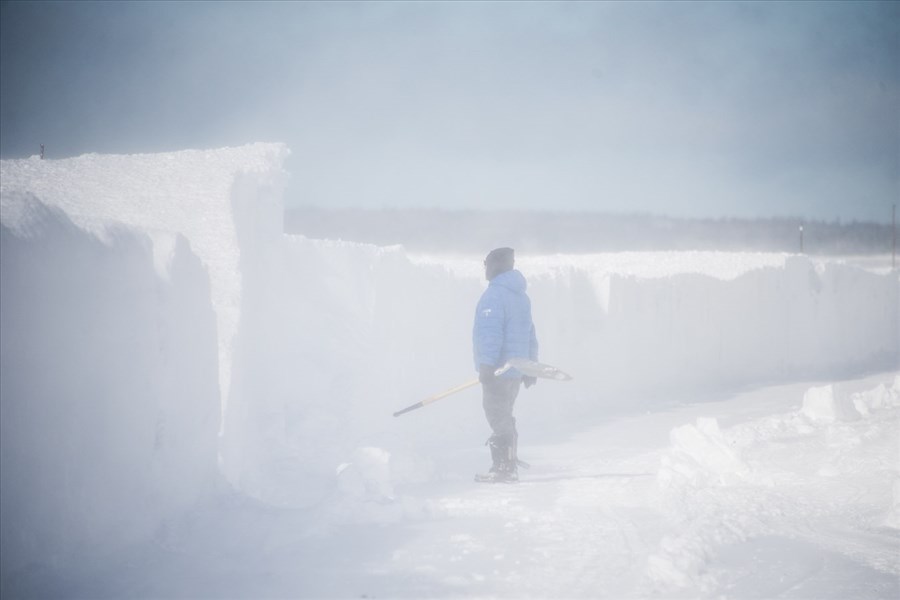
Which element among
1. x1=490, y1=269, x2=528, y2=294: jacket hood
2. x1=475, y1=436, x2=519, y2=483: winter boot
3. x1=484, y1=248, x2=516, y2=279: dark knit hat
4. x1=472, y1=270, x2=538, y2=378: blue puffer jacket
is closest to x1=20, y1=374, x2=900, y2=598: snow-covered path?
x1=475, y1=436, x2=519, y2=483: winter boot

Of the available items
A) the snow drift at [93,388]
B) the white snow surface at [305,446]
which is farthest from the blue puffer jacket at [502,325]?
the snow drift at [93,388]

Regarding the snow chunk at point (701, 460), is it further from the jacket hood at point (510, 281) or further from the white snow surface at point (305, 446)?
the jacket hood at point (510, 281)

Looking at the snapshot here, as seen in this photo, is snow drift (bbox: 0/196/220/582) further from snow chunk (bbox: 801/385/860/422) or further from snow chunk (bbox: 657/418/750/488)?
snow chunk (bbox: 801/385/860/422)

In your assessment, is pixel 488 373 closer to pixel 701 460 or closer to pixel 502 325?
pixel 502 325

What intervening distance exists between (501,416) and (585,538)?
1.69m

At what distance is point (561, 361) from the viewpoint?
1048cm

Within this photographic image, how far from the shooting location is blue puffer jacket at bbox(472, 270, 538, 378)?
5204mm

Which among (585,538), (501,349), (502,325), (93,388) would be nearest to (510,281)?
(502,325)

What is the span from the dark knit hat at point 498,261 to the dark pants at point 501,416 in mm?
856

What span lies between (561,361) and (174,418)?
7366 mm

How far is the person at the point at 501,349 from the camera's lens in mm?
5121

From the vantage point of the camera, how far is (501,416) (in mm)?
5160

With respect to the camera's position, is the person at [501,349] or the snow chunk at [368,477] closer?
the snow chunk at [368,477]

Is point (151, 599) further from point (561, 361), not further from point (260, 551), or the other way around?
point (561, 361)
